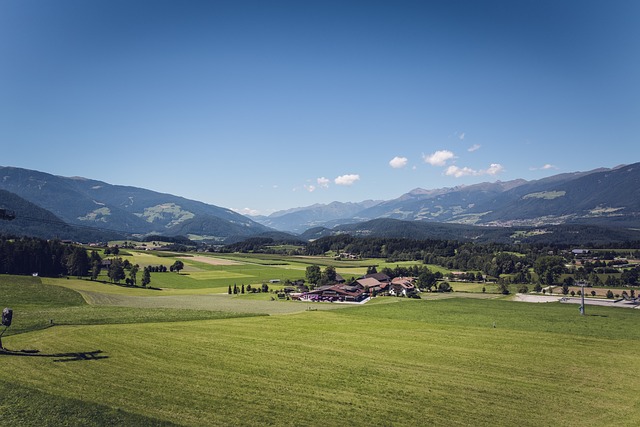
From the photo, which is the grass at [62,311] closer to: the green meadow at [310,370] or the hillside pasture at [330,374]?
the green meadow at [310,370]

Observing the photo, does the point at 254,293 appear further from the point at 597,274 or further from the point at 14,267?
the point at 597,274

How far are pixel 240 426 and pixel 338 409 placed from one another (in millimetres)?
6448

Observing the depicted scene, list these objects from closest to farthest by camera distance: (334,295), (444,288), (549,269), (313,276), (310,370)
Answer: (310,370), (334,295), (444,288), (313,276), (549,269)

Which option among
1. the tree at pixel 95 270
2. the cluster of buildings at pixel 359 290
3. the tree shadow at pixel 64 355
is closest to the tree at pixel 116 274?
the tree at pixel 95 270

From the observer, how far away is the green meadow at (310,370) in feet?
81.4

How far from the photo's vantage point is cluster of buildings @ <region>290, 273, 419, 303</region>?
10169 centimetres

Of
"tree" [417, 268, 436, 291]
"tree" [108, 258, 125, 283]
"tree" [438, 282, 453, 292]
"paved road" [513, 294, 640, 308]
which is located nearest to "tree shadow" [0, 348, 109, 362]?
"tree" [108, 258, 125, 283]

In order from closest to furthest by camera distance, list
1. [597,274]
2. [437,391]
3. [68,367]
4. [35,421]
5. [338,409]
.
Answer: [35,421]
[338,409]
[437,391]
[68,367]
[597,274]

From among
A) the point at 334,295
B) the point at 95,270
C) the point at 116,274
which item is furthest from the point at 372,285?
the point at 95,270

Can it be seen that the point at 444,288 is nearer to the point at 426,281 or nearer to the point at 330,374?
the point at 426,281

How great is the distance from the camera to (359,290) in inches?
4412

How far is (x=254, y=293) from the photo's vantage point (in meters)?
107

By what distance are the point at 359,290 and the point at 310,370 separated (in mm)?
79115

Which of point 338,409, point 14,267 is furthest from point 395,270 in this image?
point 338,409
